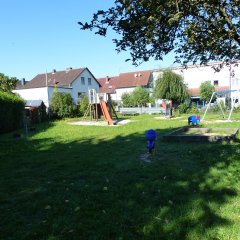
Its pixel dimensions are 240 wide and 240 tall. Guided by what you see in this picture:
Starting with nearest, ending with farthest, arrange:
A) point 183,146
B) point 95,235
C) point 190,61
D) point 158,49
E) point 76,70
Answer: point 95,235, point 158,49, point 190,61, point 183,146, point 76,70

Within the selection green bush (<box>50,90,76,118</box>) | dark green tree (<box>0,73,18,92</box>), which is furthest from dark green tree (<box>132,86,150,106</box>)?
dark green tree (<box>0,73,18,92</box>)

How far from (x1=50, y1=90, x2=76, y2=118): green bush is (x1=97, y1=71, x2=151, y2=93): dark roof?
29.6 meters

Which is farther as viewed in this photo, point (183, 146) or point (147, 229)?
point (183, 146)

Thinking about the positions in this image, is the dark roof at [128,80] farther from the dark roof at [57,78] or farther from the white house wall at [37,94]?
the white house wall at [37,94]

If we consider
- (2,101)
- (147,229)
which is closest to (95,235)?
(147,229)

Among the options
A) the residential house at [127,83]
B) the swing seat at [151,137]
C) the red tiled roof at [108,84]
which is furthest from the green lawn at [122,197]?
the red tiled roof at [108,84]

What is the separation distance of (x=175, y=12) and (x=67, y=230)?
317 centimetres

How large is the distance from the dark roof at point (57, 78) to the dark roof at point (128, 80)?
507 inches

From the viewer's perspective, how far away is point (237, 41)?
Result: 16.5 feet

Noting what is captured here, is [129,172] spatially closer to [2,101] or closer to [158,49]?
[158,49]

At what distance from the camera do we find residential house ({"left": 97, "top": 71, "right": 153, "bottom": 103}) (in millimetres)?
62341

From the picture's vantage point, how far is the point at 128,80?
214 ft

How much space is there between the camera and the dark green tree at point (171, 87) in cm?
3975

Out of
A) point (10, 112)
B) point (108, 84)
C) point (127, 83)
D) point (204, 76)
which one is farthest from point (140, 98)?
point (10, 112)
